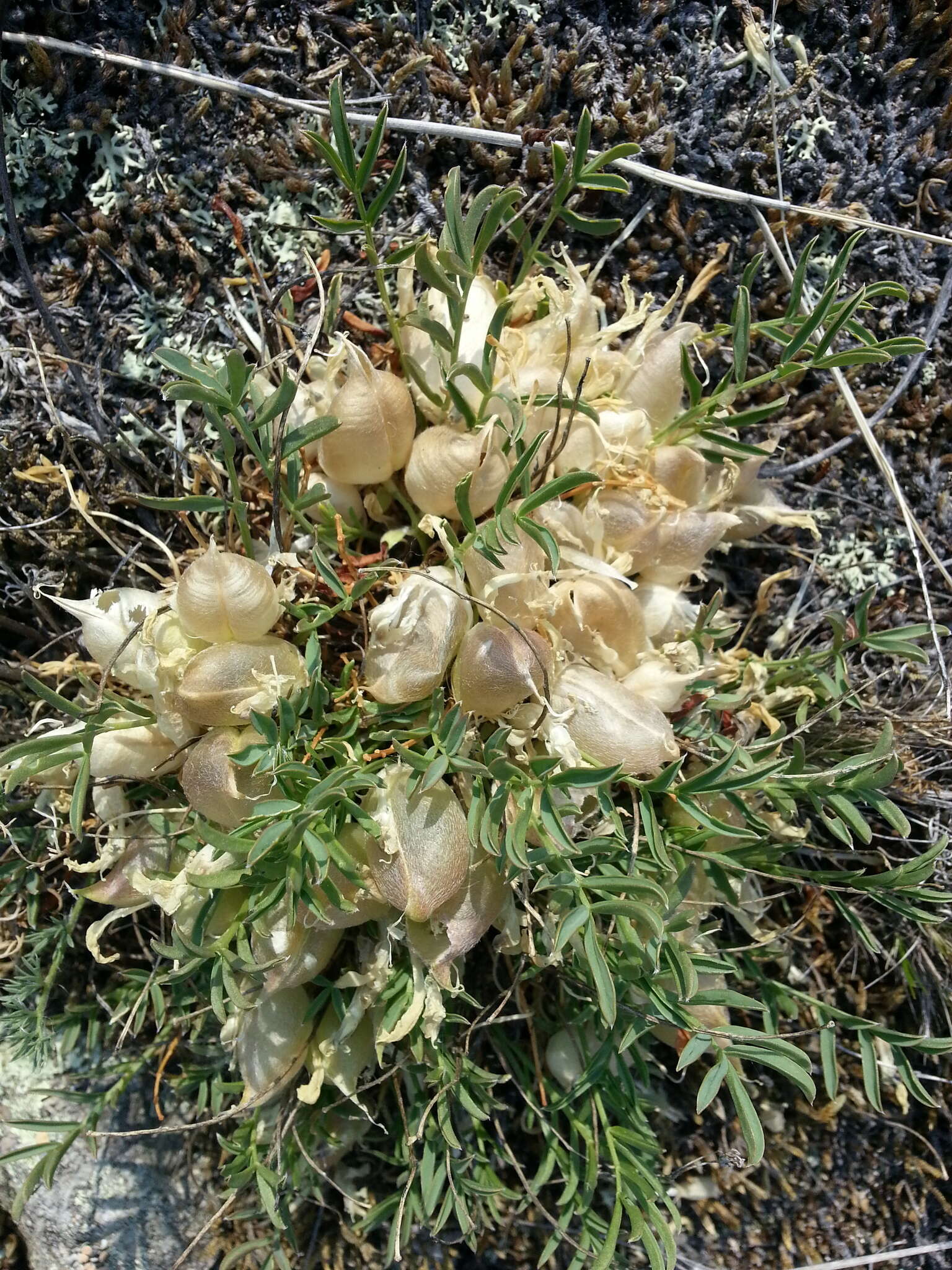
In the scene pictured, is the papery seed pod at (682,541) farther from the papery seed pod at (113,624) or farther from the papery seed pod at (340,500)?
the papery seed pod at (113,624)

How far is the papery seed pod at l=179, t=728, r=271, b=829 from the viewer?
3.10 ft

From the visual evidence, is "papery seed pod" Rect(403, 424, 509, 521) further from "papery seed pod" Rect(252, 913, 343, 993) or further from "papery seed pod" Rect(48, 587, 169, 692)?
"papery seed pod" Rect(252, 913, 343, 993)

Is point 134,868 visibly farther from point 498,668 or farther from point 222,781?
point 498,668

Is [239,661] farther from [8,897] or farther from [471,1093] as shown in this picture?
[471,1093]

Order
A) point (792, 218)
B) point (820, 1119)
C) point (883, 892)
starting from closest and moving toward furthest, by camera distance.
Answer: point (883, 892) → point (792, 218) → point (820, 1119)

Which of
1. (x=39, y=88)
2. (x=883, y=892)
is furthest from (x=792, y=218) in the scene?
(x=39, y=88)

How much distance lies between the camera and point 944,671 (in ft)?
4.11

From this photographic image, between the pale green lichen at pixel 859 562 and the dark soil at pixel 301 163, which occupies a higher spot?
the dark soil at pixel 301 163

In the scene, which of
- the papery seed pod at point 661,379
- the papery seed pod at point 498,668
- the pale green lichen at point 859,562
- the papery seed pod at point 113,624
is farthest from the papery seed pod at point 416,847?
the pale green lichen at point 859,562

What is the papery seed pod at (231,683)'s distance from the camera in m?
0.92

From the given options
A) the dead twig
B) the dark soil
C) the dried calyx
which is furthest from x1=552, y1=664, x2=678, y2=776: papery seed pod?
the dead twig

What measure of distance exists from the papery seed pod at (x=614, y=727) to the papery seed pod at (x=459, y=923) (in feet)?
0.57

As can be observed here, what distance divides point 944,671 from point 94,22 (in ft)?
4.73

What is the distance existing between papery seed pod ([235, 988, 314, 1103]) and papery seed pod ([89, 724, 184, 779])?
298 millimetres
